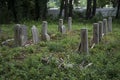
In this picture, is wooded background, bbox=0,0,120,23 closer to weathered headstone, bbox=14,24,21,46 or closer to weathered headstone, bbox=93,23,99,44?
weathered headstone, bbox=14,24,21,46

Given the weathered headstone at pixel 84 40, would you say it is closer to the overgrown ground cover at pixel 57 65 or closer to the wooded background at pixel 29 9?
the overgrown ground cover at pixel 57 65

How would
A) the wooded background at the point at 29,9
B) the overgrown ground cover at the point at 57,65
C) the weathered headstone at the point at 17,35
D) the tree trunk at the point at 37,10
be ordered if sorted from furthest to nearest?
1. the tree trunk at the point at 37,10
2. the wooded background at the point at 29,9
3. the weathered headstone at the point at 17,35
4. the overgrown ground cover at the point at 57,65

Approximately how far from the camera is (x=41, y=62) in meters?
8.38

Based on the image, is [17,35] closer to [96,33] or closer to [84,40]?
[84,40]

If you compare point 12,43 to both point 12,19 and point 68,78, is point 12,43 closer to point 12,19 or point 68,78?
point 68,78

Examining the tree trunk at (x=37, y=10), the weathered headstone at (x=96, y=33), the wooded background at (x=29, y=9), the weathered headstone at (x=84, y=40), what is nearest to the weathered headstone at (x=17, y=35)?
the weathered headstone at (x=84, y=40)

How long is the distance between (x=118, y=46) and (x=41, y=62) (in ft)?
14.4

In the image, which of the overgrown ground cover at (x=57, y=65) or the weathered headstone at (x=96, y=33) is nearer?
the overgrown ground cover at (x=57, y=65)


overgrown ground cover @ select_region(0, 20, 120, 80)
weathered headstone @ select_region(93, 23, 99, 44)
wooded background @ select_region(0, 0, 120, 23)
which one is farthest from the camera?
wooded background @ select_region(0, 0, 120, 23)

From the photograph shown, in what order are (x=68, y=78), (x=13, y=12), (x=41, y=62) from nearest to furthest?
(x=68, y=78), (x=41, y=62), (x=13, y=12)

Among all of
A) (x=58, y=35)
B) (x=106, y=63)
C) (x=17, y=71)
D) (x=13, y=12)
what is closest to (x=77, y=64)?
(x=106, y=63)

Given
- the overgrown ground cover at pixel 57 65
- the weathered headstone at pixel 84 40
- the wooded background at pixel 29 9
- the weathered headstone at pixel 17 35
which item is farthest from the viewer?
the wooded background at pixel 29 9

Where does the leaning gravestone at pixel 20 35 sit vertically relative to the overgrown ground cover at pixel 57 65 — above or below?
above

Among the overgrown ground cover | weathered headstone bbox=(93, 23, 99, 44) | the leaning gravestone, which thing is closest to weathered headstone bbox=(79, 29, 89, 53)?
the overgrown ground cover
